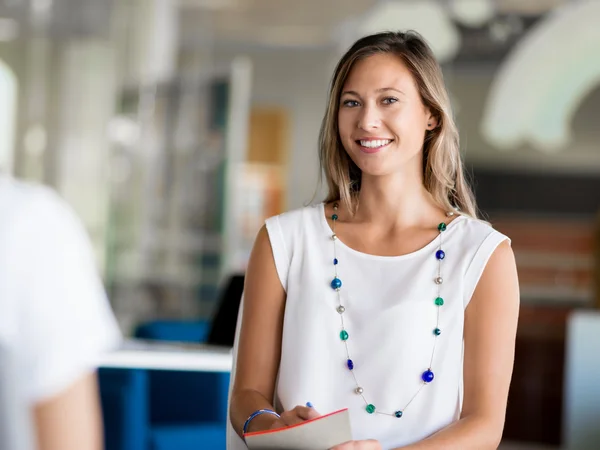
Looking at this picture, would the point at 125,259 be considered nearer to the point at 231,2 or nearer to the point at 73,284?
the point at 231,2

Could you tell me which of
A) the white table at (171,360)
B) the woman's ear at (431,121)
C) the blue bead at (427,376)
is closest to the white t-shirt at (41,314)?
the blue bead at (427,376)

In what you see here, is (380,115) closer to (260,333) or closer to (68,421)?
(260,333)

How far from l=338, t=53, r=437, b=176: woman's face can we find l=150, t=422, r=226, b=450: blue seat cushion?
6.25 ft

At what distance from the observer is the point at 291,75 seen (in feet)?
26.6

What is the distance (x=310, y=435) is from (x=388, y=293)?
0.99 ft

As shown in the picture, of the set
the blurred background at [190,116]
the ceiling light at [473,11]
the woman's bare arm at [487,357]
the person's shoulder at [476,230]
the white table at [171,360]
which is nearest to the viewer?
the woman's bare arm at [487,357]

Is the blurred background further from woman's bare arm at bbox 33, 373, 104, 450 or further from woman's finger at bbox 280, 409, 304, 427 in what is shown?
woman's bare arm at bbox 33, 373, 104, 450

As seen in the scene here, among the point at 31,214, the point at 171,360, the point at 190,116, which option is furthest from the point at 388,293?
the point at 190,116

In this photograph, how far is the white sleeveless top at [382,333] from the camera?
153cm

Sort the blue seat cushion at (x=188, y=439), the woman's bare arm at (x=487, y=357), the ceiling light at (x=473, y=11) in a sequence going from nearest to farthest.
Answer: the woman's bare arm at (x=487, y=357), the blue seat cushion at (x=188, y=439), the ceiling light at (x=473, y=11)

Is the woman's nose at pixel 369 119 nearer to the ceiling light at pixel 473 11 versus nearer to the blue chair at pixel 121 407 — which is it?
the blue chair at pixel 121 407

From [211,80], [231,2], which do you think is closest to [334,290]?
[211,80]

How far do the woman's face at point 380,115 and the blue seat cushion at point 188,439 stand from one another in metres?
1.91

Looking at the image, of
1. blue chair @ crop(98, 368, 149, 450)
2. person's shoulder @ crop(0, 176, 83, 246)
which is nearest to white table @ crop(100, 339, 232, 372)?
blue chair @ crop(98, 368, 149, 450)
